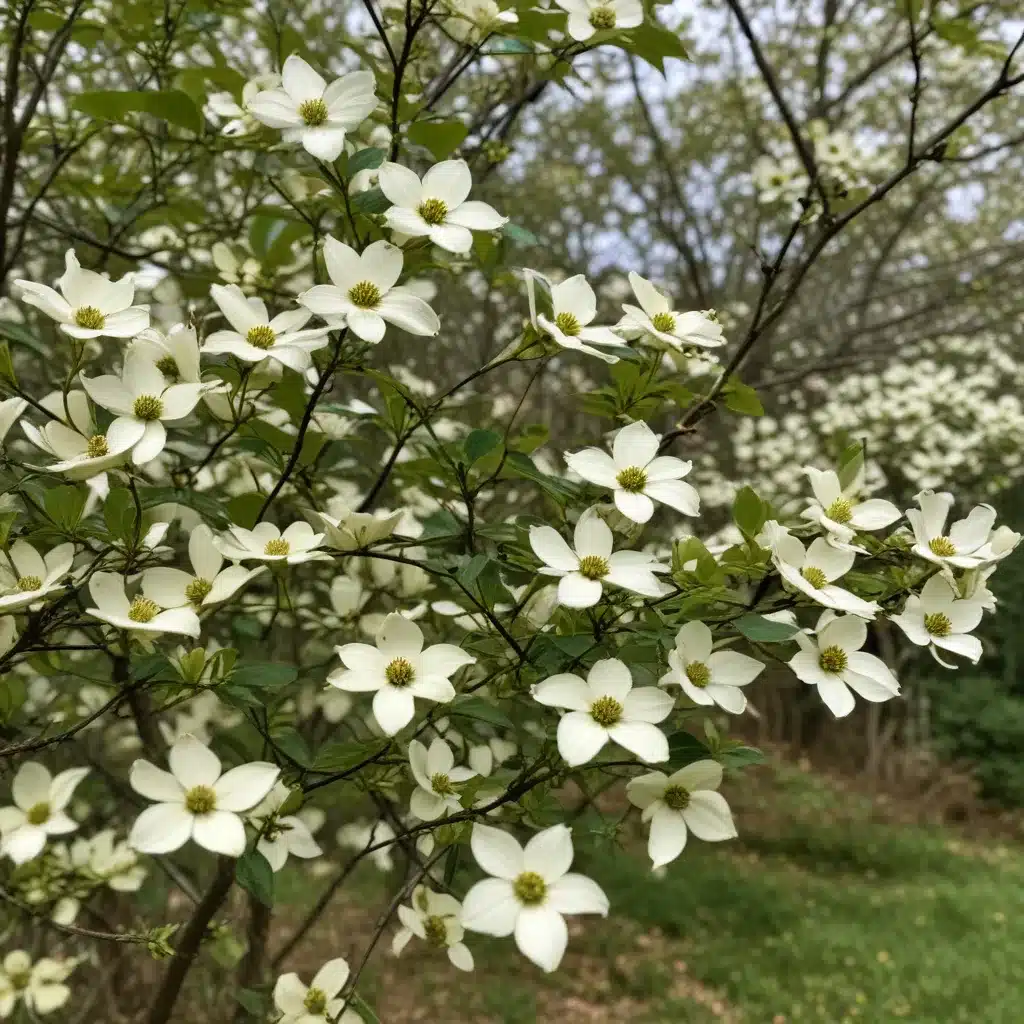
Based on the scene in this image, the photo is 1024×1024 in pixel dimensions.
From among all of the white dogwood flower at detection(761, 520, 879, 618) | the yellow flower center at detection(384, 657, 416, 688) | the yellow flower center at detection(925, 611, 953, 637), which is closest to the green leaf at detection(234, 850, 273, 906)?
the yellow flower center at detection(384, 657, 416, 688)

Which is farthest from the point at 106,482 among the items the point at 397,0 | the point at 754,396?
the point at 397,0

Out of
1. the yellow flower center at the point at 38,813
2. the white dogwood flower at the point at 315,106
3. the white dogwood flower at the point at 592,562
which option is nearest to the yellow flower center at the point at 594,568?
the white dogwood flower at the point at 592,562

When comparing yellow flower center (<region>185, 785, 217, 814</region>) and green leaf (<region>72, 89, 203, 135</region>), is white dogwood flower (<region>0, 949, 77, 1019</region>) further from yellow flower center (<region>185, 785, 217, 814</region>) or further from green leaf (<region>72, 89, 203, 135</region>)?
green leaf (<region>72, 89, 203, 135</region>)

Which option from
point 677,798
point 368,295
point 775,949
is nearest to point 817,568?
point 677,798

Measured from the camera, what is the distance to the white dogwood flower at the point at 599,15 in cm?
100

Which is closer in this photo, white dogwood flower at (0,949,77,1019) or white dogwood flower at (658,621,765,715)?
white dogwood flower at (658,621,765,715)

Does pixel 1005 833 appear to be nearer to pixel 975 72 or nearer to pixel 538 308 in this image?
pixel 975 72

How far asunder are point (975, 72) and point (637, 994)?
16.7 feet

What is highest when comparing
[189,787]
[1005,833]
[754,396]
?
[754,396]

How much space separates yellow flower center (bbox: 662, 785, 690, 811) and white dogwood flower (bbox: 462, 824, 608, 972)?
13 centimetres

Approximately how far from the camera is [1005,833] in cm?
599

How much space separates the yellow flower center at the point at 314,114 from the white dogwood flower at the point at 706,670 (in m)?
0.57

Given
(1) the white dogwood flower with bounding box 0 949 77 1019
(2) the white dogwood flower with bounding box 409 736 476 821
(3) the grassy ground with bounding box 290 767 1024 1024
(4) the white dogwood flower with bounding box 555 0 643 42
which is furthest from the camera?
(3) the grassy ground with bounding box 290 767 1024 1024

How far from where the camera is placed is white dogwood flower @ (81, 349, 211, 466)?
77 centimetres
